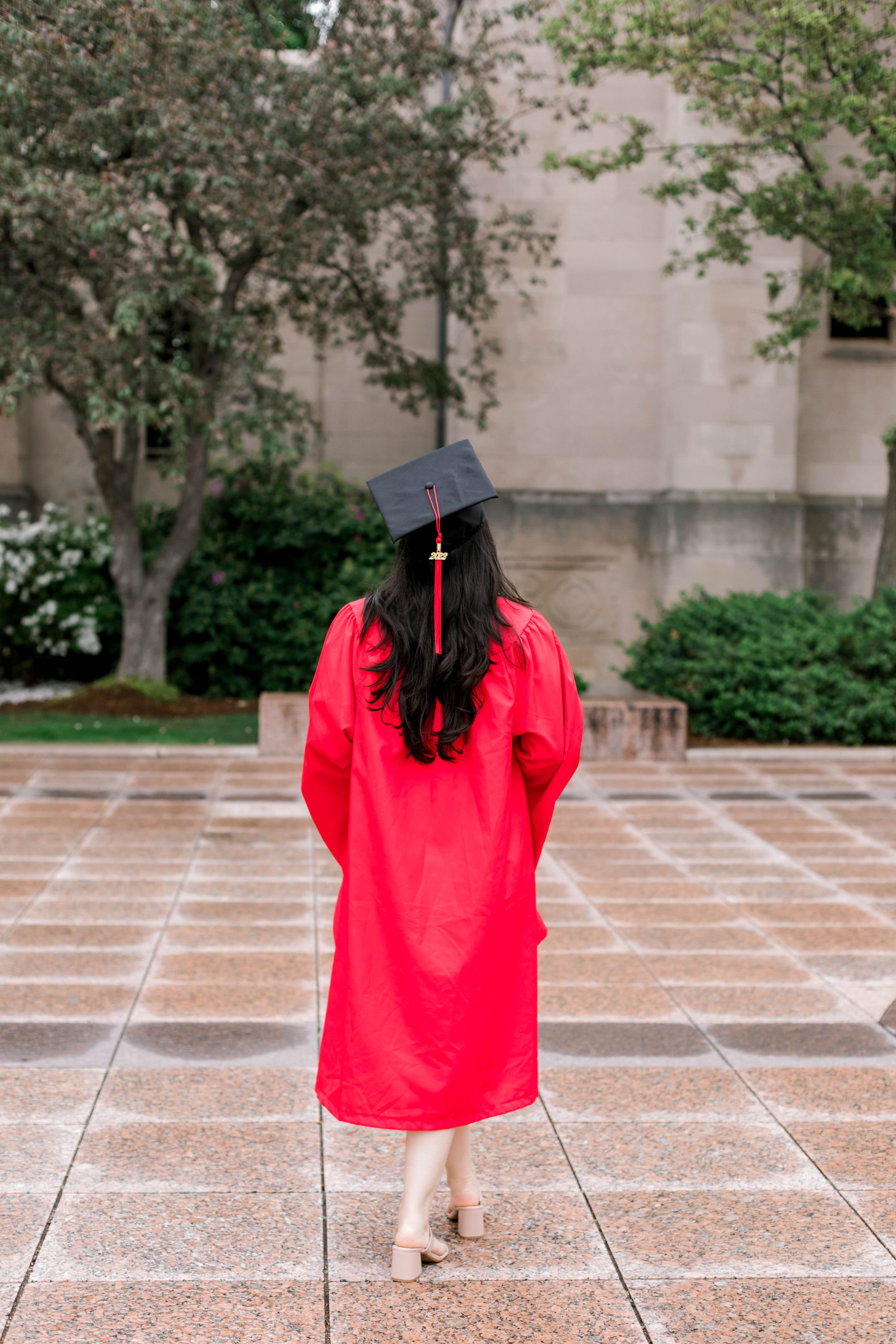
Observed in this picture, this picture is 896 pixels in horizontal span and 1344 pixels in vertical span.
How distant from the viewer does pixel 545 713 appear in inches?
121

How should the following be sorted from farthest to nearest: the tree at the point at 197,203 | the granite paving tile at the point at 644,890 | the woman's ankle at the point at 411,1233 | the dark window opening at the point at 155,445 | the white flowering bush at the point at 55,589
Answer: the dark window opening at the point at 155,445, the white flowering bush at the point at 55,589, the tree at the point at 197,203, the granite paving tile at the point at 644,890, the woman's ankle at the point at 411,1233

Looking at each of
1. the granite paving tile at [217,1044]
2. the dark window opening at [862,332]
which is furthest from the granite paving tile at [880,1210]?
the dark window opening at [862,332]

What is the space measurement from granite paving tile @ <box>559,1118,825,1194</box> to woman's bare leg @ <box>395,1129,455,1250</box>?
66 centimetres

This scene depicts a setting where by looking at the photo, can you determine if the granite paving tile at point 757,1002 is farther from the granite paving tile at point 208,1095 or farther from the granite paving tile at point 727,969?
the granite paving tile at point 208,1095

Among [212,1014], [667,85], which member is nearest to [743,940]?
[212,1014]

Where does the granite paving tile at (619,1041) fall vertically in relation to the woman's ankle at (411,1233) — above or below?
below

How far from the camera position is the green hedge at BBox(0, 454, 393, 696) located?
1373cm

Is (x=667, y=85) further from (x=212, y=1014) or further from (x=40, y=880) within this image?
(x=212, y=1014)

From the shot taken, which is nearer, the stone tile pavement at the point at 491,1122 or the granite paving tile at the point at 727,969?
the stone tile pavement at the point at 491,1122

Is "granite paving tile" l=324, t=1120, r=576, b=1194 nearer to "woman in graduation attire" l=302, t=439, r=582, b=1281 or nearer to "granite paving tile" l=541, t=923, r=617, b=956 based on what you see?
"woman in graduation attire" l=302, t=439, r=582, b=1281

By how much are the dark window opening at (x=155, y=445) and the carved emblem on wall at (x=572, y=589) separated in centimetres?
449

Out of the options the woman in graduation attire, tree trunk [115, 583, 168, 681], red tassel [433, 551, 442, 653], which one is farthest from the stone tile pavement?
tree trunk [115, 583, 168, 681]

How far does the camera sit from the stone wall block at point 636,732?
36.3 ft

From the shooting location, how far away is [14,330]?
35.7ft
